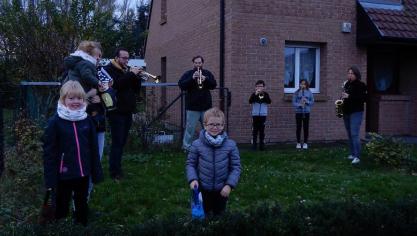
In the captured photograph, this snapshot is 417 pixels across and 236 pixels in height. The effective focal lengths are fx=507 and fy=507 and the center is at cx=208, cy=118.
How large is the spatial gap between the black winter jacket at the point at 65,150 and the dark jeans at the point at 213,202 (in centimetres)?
116

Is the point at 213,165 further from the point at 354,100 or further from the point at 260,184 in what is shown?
the point at 354,100

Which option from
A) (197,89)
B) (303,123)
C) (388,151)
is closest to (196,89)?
(197,89)

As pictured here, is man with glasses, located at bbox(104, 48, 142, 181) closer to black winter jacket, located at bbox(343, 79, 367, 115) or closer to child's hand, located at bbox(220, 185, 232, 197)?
child's hand, located at bbox(220, 185, 232, 197)

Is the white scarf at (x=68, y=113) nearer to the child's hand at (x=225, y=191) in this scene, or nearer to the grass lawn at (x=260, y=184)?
the grass lawn at (x=260, y=184)

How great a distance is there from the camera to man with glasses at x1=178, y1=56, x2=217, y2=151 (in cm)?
939

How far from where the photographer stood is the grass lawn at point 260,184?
6.24m

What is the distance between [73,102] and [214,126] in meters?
1.35

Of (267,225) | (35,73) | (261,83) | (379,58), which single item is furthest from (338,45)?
(267,225)

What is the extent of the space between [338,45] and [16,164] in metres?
8.40

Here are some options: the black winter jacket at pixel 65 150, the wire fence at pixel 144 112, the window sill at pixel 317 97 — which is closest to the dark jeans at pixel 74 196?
the black winter jacket at pixel 65 150

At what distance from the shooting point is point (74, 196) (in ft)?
16.3


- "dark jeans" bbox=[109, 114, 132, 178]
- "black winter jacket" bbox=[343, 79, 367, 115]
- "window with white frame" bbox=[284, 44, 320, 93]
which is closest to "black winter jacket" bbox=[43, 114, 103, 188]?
"dark jeans" bbox=[109, 114, 132, 178]

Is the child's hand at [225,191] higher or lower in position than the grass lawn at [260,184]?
higher

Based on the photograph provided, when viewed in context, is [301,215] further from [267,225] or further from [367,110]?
[367,110]
